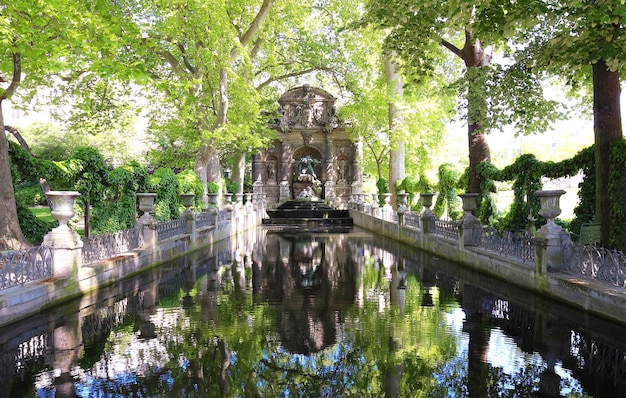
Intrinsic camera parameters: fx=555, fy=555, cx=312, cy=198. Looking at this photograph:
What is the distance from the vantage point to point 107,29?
12.7 meters

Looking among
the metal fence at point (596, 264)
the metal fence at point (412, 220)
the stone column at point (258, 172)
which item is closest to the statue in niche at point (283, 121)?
the stone column at point (258, 172)

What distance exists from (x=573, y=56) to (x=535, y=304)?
4.57m

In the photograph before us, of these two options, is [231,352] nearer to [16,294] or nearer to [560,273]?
[16,294]

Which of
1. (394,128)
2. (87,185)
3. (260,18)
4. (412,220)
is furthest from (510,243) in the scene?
(260,18)

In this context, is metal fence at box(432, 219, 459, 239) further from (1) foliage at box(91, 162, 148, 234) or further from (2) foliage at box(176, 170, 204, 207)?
(2) foliage at box(176, 170, 204, 207)

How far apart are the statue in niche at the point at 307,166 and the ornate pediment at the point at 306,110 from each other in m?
2.52

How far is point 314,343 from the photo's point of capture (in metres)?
6.98

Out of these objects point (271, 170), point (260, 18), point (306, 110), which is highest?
point (260, 18)

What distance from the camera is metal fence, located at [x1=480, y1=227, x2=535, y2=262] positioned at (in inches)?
423

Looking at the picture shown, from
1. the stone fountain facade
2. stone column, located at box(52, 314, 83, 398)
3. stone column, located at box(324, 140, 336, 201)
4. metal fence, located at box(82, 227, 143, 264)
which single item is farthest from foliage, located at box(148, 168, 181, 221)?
stone column, located at box(324, 140, 336, 201)

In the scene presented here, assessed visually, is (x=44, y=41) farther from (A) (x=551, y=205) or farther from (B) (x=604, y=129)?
(B) (x=604, y=129)

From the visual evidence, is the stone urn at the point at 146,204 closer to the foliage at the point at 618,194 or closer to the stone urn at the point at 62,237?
the stone urn at the point at 62,237

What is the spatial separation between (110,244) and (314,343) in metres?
6.67

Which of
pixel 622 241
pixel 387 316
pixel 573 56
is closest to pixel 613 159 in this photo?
pixel 622 241
